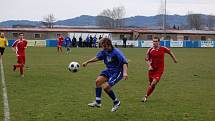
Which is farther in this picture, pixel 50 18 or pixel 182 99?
pixel 50 18

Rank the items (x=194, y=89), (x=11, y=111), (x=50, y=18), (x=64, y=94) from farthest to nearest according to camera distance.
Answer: (x=50, y=18), (x=194, y=89), (x=64, y=94), (x=11, y=111)

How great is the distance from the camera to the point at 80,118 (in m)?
9.48

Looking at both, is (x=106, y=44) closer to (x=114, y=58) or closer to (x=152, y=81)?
(x=114, y=58)

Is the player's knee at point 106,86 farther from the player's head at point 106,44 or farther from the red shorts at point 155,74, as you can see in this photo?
the red shorts at point 155,74

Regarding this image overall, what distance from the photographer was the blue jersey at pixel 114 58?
1003cm

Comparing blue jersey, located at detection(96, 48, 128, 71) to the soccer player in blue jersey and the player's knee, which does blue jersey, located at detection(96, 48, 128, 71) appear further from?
the player's knee

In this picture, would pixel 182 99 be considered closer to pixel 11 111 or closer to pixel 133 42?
pixel 11 111

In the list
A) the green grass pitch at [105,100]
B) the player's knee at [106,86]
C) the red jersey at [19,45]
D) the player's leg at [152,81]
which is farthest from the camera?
the red jersey at [19,45]

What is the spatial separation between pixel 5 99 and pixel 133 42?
5803 centimetres

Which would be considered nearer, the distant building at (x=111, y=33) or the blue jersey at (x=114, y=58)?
the blue jersey at (x=114, y=58)

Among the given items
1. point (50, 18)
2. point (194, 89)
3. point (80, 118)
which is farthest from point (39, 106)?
point (50, 18)

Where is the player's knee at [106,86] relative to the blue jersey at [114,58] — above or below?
below

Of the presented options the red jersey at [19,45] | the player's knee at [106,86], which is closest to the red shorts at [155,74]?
the player's knee at [106,86]

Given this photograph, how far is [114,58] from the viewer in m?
10.1
